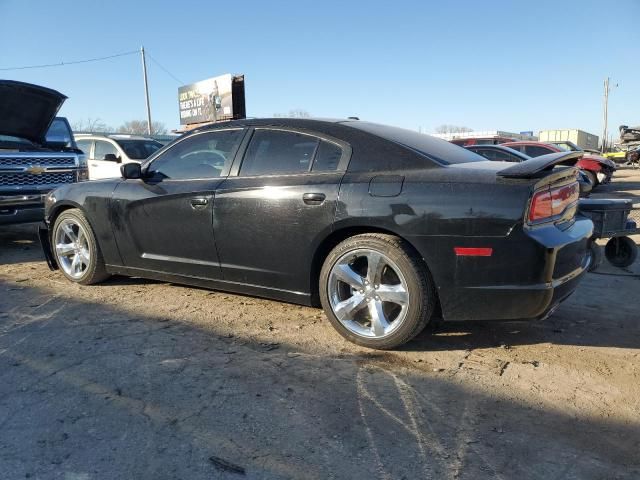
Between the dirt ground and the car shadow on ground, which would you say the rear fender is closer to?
the dirt ground

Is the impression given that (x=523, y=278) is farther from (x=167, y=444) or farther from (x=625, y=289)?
(x=625, y=289)

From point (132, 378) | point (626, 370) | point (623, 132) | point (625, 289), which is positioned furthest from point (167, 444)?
point (623, 132)

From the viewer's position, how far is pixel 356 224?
3.20m

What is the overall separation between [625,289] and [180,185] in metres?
4.08

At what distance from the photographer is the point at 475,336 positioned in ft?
11.4

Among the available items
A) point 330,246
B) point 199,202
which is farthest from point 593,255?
point 199,202

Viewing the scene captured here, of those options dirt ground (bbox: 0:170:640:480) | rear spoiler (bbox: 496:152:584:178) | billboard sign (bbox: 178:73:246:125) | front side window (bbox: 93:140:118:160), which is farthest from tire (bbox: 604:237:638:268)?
billboard sign (bbox: 178:73:246:125)

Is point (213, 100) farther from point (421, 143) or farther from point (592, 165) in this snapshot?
point (421, 143)

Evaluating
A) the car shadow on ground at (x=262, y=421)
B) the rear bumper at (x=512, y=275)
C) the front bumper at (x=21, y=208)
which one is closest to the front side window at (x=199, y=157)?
the car shadow on ground at (x=262, y=421)

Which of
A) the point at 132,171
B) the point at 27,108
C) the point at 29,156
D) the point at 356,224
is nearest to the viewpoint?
the point at 356,224

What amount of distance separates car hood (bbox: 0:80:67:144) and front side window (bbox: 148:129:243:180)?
3.61 meters

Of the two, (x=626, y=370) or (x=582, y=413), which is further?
(x=626, y=370)

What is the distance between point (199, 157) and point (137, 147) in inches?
316

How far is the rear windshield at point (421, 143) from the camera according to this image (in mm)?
3328
